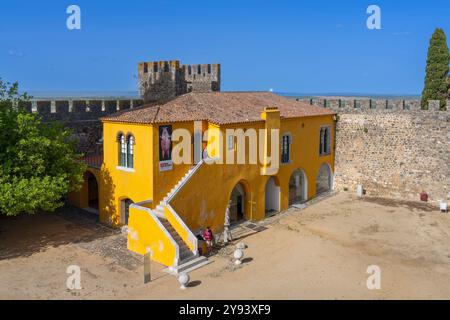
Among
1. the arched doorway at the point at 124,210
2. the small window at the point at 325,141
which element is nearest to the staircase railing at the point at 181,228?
the arched doorway at the point at 124,210

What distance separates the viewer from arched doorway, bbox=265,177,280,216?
91.9 feet

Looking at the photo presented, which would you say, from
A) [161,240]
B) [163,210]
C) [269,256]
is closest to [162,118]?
[163,210]

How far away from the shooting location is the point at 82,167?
75.6 ft

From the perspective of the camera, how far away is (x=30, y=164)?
2072 centimetres

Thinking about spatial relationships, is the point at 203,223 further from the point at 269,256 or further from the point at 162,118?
the point at 162,118

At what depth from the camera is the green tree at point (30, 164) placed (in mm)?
19391

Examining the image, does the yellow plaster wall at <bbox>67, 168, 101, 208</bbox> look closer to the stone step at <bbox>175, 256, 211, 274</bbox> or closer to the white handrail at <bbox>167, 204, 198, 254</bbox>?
the white handrail at <bbox>167, 204, 198, 254</bbox>

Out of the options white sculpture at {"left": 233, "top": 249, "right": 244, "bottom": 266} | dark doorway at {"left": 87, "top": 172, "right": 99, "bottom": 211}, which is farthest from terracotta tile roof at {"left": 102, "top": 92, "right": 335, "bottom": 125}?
white sculpture at {"left": 233, "top": 249, "right": 244, "bottom": 266}

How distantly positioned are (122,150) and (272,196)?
1009 cm

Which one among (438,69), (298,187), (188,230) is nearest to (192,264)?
(188,230)

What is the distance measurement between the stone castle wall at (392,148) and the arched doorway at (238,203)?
33.9 feet

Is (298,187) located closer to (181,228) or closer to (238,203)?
(238,203)

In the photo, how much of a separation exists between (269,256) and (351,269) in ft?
12.1

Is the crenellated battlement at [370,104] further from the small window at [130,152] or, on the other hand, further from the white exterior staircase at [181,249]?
the small window at [130,152]
